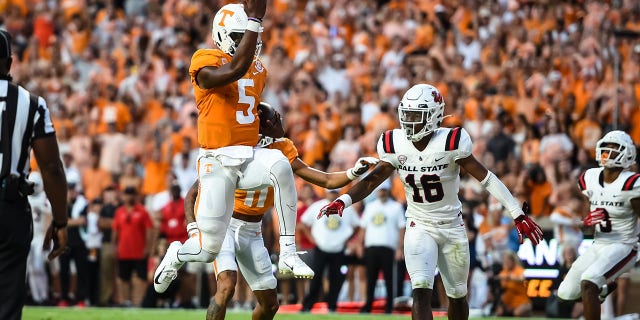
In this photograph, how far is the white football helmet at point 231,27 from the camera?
848 centimetres

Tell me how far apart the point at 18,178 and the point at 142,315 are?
27.1 ft

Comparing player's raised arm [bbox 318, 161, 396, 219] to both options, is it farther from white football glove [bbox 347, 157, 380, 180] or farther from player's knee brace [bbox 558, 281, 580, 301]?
player's knee brace [bbox 558, 281, 580, 301]

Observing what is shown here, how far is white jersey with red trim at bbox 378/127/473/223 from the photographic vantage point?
924 centimetres

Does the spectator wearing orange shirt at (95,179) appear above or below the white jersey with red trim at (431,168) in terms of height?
above

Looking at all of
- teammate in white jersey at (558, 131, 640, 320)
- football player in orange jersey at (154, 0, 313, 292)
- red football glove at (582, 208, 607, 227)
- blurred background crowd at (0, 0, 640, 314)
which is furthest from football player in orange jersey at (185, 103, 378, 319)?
blurred background crowd at (0, 0, 640, 314)

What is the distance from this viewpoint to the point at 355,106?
722 inches

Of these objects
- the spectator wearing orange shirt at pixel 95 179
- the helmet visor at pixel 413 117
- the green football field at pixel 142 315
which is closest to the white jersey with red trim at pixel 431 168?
the helmet visor at pixel 413 117

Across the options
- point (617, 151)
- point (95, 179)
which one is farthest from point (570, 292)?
point (95, 179)

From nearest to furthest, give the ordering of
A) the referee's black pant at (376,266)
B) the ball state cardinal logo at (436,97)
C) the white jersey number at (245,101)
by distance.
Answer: the white jersey number at (245,101)
the ball state cardinal logo at (436,97)
the referee's black pant at (376,266)

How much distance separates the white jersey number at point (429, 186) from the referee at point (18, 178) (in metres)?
3.32

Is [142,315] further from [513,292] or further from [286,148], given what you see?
[286,148]

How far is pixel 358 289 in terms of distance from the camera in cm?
1716

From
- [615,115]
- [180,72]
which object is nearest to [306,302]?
[615,115]

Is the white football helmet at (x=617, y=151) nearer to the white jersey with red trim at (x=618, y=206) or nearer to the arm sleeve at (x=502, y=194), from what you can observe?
the white jersey with red trim at (x=618, y=206)
